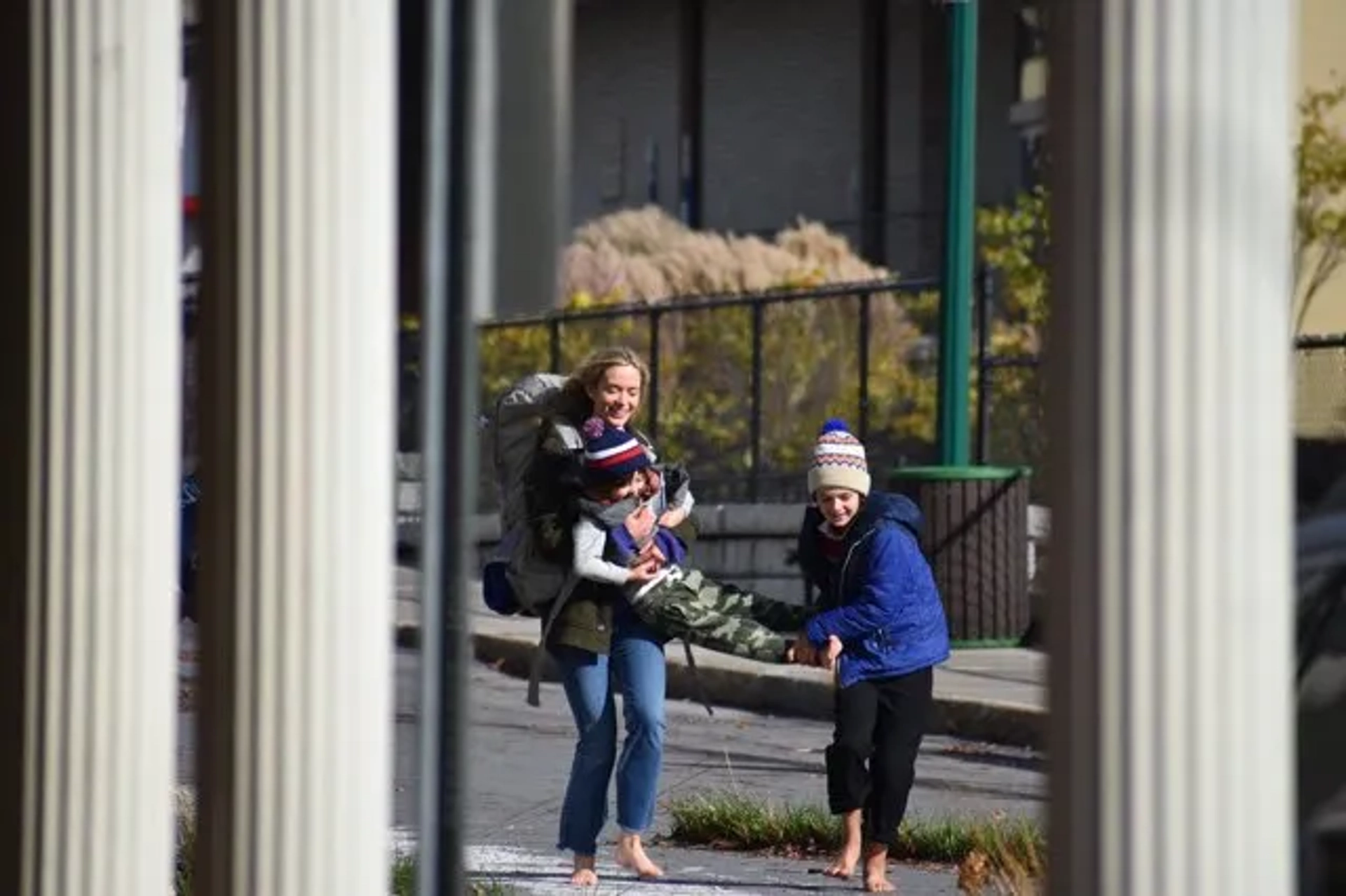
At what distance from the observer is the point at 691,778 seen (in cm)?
1342

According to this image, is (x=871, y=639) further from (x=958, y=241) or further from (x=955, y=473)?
(x=958, y=241)

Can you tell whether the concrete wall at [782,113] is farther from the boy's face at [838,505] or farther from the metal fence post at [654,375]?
the boy's face at [838,505]

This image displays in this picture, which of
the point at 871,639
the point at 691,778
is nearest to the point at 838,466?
the point at 871,639

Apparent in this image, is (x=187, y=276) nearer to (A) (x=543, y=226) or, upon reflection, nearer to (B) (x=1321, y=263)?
(B) (x=1321, y=263)

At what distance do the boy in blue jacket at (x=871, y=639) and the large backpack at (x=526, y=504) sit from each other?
813 millimetres

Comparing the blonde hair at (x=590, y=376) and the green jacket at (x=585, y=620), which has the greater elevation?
the blonde hair at (x=590, y=376)

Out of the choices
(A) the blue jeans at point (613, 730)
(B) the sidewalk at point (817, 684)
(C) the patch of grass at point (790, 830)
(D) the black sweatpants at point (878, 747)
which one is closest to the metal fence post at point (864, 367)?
(B) the sidewalk at point (817, 684)

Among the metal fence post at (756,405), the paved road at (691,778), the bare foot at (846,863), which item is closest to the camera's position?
the bare foot at (846,863)

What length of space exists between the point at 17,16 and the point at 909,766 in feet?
18.9

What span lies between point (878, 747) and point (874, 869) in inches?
16.4

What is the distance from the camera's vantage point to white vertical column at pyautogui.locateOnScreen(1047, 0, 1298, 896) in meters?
4.41

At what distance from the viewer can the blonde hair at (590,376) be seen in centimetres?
1027

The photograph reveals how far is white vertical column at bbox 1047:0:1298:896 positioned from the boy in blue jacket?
18.8ft

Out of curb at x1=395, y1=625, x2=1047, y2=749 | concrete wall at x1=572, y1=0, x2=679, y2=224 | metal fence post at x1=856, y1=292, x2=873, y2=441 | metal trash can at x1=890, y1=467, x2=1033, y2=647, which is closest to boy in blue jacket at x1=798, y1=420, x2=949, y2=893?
curb at x1=395, y1=625, x2=1047, y2=749
